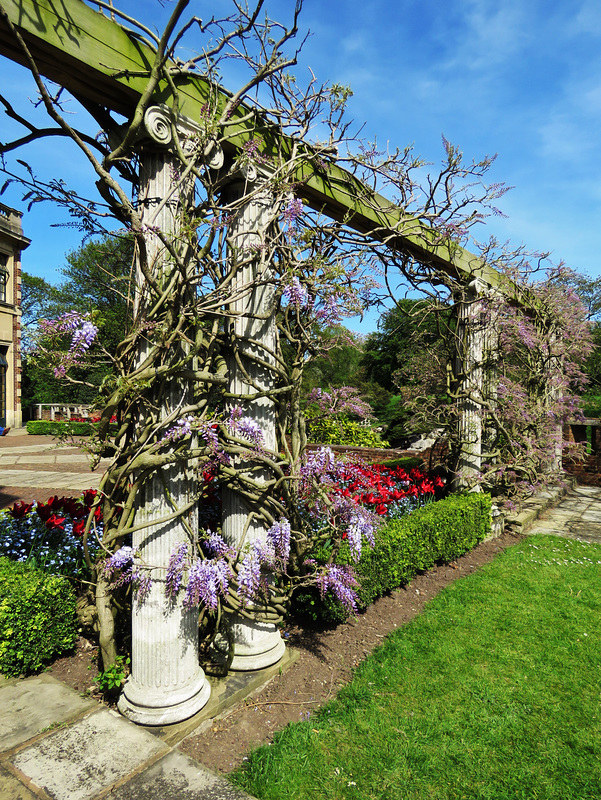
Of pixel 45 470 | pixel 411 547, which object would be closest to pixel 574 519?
pixel 411 547

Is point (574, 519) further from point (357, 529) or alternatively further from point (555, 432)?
point (357, 529)

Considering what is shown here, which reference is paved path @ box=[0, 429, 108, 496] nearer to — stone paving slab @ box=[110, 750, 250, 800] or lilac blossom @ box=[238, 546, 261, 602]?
lilac blossom @ box=[238, 546, 261, 602]

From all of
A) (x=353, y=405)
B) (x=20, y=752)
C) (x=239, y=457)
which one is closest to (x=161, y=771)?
(x=20, y=752)

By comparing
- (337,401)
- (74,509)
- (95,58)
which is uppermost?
(95,58)

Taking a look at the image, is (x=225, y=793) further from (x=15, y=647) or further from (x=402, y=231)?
(x=402, y=231)

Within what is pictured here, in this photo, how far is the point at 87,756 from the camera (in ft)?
6.81

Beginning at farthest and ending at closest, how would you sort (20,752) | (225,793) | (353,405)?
1. (353,405)
2. (20,752)
3. (225,793)

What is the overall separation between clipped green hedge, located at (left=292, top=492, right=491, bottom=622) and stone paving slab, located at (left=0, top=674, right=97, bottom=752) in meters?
1.52

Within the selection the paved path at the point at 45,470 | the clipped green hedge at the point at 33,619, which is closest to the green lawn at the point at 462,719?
the clipped green hedge at the point at 33,619

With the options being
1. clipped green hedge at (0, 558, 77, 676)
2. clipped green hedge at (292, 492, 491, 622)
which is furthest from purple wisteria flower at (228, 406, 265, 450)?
clipped green hedge at (0, 558, 77, 676)

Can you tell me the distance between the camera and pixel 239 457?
2.84 meters

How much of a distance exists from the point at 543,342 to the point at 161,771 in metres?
7.78

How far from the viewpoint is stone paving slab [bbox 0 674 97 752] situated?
224cm

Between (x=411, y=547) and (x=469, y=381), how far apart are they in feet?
9.21
